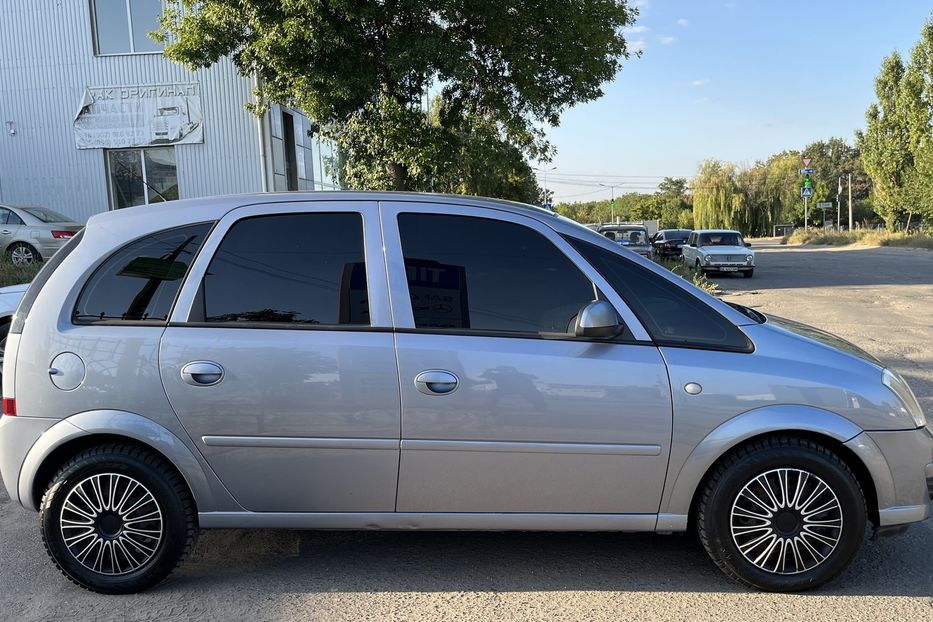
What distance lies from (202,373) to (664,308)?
2207 millimetres

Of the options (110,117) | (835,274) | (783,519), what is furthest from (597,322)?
(835,274)

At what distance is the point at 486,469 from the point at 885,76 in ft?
170

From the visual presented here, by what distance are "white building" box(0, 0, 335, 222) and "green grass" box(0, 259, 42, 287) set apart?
14.0 feet

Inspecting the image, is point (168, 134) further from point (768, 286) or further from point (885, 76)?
point (885, 76)

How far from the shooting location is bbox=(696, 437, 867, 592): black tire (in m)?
3.10

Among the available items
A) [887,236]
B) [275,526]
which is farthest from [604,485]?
[887,236]

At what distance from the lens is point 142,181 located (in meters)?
18.0

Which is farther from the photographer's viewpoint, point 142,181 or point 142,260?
point 142,181

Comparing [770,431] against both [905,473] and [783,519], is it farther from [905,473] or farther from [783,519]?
[905,473]

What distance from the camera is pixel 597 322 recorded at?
10.0 ft

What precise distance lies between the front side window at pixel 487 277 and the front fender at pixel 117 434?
127 cm

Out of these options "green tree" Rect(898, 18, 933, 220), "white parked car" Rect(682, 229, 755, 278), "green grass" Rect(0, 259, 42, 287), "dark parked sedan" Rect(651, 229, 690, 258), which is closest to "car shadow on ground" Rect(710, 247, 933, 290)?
"white parked car" Rect(682, 229, 755, 278)

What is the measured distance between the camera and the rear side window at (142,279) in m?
3.25

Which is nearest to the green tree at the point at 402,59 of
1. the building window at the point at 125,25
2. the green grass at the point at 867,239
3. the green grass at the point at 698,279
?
the building window at the point at 125,25
